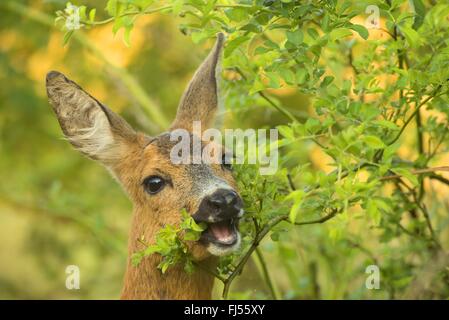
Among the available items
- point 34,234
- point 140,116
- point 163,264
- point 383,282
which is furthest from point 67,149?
point 163,264

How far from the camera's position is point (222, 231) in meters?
4.34

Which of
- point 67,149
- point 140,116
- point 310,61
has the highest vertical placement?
point 67,149

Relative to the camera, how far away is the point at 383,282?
566cm

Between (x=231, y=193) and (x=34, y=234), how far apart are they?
788cm

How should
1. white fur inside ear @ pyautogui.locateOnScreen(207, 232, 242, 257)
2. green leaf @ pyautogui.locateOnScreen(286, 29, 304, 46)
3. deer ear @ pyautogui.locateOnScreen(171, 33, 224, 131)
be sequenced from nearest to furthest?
green leaf @ pyautogui.locateOnScreen(286, 29, 304, 46)
white fur inside ear @ pyautogui.locateOnScreen(207, 232, 242, 257)
deer ear @ pyautogui.locateOnScreen(171, 33, 224, 131)

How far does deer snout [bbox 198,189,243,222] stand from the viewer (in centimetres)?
418

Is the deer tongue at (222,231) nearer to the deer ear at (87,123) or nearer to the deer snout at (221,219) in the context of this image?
the deer snout at (221,219)

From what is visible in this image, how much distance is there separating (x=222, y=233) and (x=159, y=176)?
605 mm

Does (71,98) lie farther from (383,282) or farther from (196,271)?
(383,282)

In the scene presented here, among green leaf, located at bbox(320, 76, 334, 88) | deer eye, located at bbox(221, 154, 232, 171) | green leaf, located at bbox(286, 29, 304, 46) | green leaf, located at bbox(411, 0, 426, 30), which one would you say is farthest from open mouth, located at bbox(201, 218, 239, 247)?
green leaf, located at bbox(411, 0, 426, 30)

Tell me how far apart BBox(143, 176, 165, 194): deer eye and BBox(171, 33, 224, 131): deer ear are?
493mm

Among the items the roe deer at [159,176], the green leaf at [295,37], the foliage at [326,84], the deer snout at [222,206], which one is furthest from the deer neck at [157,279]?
the green leaf at [295,37]

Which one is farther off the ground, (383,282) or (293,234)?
(293,234)

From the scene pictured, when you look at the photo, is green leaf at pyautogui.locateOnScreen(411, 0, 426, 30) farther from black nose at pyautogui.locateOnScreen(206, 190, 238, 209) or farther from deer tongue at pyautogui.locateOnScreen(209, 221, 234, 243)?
deer tongue at pyautogui.locateOnScreen(209, 221, 234, 243)
